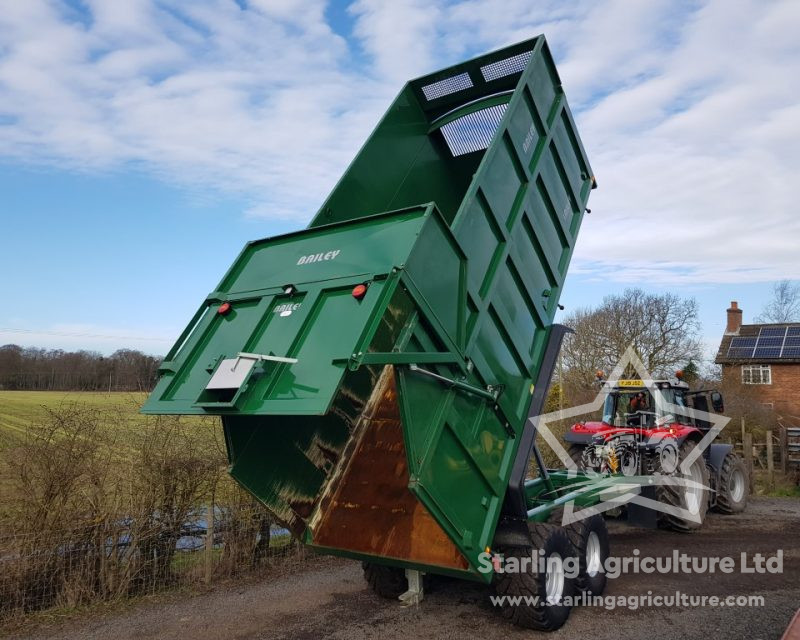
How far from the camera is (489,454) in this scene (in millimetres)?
4508

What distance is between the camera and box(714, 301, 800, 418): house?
98.6 ft

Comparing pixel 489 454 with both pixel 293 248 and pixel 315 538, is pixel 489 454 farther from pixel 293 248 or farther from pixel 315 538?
pixel 293 248

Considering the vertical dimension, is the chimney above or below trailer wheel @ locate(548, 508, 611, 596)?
above

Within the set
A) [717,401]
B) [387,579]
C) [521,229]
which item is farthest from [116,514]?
[717,401]

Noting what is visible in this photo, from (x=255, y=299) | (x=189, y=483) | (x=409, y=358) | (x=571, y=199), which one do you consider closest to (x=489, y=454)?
(x=409, y=358)

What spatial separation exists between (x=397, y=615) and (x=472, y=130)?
192 inches

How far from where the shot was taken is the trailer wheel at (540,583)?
4.61 m

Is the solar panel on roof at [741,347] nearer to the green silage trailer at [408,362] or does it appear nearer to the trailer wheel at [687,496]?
the trailer wheel at [687,496]

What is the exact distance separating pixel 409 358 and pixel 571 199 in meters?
3.41

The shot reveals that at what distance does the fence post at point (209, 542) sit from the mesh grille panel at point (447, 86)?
5035 millimetres

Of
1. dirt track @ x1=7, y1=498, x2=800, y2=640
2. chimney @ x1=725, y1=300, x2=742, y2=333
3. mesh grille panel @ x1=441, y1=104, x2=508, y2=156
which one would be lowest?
dirt track @ x1=7, y1=498, x2=800, y2=640

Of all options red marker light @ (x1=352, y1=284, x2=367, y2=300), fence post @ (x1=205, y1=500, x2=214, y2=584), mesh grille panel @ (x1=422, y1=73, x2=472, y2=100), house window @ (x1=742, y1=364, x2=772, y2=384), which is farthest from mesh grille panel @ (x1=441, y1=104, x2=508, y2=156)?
house window @ (x1=742, y1=364, x2=772, y2=384)

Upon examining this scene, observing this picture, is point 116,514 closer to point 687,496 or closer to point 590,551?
point 590,551

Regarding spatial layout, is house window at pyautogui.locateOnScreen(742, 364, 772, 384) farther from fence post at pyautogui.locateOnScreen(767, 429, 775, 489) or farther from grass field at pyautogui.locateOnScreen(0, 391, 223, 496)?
grass field at pyautogui.locateOnScreen(0, 391, 223, 496)
